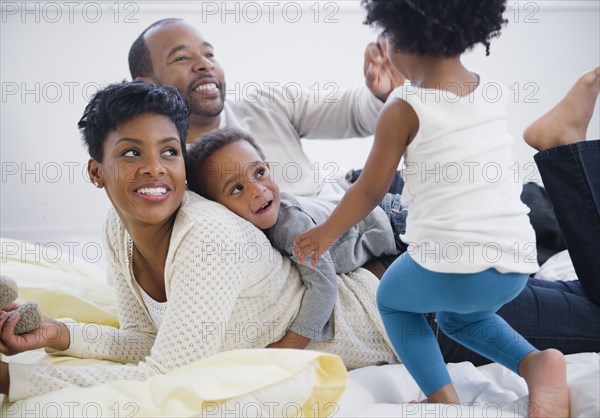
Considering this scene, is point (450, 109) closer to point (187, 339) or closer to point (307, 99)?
point (187, 339)

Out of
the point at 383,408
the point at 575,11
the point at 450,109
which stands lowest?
the point at 383,408

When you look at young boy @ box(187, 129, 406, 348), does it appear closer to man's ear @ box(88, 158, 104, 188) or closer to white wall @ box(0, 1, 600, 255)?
man's ear @ box(88, 158, 104, 188)

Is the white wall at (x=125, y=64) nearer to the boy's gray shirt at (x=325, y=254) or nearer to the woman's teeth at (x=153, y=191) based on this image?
the boy's gray shirt at (x=325, y=254)

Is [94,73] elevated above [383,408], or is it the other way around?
[94,73]

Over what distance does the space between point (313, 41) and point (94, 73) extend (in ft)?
2.93

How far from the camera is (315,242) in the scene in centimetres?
126

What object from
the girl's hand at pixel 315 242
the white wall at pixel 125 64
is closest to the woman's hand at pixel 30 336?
the girl's hand at pixel 315 242

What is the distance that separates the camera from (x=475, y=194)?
3.86ft

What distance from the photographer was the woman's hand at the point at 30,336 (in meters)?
1.31

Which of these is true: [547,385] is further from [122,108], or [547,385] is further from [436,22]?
[122,108]

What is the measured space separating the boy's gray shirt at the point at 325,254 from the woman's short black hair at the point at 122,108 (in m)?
0.25

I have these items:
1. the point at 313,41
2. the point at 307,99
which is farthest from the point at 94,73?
the point at 307,99

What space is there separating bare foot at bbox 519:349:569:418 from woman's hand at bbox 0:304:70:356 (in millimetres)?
795

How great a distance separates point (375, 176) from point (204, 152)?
1.38 ft
